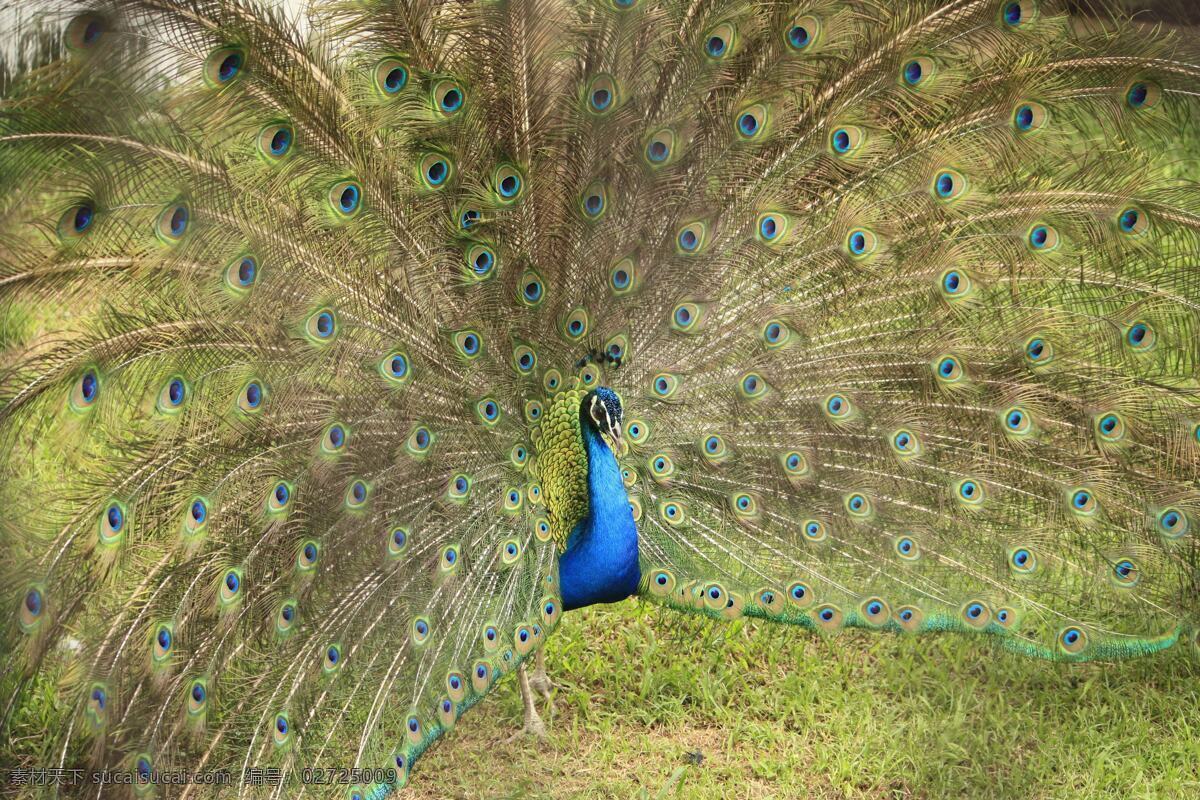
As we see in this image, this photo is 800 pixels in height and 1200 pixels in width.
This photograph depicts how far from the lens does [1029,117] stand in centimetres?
319

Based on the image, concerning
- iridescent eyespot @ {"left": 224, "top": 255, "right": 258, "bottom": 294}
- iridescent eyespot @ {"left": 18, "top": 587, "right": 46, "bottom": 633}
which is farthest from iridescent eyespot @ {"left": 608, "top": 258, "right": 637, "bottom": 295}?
iridescent eyespot @ {"left": 18, "top": 587, "right": 46, "bottom": 633}

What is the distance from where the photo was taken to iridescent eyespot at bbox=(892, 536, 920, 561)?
→ 352cm

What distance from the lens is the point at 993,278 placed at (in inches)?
131

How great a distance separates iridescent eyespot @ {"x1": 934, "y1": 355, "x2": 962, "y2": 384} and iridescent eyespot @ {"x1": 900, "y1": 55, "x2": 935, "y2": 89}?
2.88ft

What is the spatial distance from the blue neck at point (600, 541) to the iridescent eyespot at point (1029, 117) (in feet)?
5.36

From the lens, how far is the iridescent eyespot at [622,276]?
331 centimetres

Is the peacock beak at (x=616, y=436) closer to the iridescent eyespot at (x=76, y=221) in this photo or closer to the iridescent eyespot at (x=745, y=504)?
the iridescent eyespot at (x=745, y=504)

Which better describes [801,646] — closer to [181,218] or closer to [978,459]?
[978,459]

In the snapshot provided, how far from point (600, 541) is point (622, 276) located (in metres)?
0.86

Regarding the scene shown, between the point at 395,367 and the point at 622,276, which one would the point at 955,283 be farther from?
the point at 395,367

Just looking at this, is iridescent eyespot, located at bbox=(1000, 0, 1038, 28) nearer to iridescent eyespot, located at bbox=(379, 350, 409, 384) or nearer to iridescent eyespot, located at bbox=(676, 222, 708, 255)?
iridescent eyespot, located at bbox=(676, 222, 708, 255)

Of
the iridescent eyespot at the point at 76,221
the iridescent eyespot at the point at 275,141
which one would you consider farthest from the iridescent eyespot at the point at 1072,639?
the iridescent eyespot at the point at 76,221

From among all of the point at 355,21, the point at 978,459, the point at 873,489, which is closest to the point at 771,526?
the point at 873,489

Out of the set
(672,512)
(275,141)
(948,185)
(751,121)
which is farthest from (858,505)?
(275,141)
